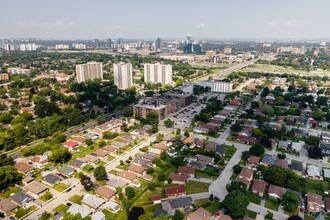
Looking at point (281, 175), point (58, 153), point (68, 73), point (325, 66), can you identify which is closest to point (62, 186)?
point (58, 153)

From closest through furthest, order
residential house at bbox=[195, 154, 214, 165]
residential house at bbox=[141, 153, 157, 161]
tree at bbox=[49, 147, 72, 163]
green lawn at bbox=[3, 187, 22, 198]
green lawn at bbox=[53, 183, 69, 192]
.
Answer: green lawn at bbox=[3, 187, 22, 198] < green lawn at bbox=[53, 183, 69, 192] < tree at bbox=[49, 147, 72, 163] < residential house at bbox=[195, 154, 214, 165] < residential house at bbox=[141, 153, 157, 161]

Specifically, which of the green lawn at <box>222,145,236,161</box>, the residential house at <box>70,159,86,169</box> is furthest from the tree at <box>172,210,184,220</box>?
the residential house at <box>70,159,86,169</box>

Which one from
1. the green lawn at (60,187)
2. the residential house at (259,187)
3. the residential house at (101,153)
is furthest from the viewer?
the residential house at (101,153)

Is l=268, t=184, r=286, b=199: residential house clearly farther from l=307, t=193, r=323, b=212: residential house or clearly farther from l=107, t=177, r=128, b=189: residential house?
l=107, t=177, r=128, b=189: residential house

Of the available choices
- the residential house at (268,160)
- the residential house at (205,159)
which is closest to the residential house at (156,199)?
the residential house at (205,159)

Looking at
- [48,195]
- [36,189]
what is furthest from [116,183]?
[36,189]

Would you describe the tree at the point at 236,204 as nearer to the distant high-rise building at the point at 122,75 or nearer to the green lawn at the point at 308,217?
the green lawn at the point at 308,217
